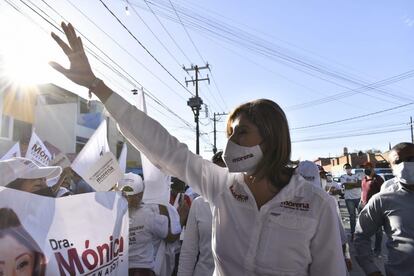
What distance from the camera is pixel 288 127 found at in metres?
2.01

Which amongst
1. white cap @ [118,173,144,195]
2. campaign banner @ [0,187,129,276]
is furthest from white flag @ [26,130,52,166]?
campaign banner @ [0,187,129,276]

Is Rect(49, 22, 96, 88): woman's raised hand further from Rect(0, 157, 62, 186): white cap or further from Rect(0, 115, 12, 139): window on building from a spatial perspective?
Rect(0, 115, 12, 139): window on building

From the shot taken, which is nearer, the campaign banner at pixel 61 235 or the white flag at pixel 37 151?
the campaign banner at pixel 61 235

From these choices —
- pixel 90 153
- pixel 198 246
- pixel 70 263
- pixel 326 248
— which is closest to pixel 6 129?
pixel 90 153

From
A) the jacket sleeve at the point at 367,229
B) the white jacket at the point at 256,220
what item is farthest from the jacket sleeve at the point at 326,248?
the jacket sleeve at the point at 367,229

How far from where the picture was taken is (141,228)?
155 inches

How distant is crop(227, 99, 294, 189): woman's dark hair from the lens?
1.95m

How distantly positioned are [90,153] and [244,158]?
2.29m

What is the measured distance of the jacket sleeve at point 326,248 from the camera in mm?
1791

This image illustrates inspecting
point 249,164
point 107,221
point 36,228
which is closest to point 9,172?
point 107,221

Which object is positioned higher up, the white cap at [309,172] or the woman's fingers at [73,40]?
the woman's fingers at [73,40]

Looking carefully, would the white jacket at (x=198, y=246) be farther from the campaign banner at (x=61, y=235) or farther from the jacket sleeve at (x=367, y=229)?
the jacket sleeve at (x=367, y=229)

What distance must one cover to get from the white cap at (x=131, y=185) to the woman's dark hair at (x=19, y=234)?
6.82 feet

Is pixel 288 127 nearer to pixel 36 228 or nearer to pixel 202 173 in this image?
pixel 202 173
